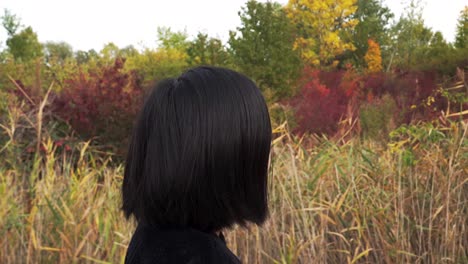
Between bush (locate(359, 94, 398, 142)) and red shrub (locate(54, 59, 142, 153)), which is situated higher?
red shrub (locate(54, 59, 142, 153))

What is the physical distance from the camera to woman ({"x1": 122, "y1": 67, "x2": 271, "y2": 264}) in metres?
1.21

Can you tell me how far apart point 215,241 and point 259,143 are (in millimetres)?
218

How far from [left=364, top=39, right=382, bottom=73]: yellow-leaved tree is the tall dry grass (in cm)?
2562

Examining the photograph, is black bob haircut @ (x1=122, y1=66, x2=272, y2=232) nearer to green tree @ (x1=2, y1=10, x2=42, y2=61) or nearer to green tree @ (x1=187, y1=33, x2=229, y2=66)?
green tree @ (x1=187, y1=33, x2=229, y2=66)

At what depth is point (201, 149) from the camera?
3.96 ft

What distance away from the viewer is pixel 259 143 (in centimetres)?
126

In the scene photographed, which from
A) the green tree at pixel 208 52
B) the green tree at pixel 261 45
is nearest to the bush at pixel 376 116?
the green tree at pixel 261 45

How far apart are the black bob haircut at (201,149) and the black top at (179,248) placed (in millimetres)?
35

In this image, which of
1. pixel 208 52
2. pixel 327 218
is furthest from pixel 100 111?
pixel 208 52

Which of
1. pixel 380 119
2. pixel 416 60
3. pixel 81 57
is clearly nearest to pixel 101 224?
pixel 380 119

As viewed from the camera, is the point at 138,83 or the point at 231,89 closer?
the point at 231,89

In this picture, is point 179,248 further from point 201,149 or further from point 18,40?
point 18,40

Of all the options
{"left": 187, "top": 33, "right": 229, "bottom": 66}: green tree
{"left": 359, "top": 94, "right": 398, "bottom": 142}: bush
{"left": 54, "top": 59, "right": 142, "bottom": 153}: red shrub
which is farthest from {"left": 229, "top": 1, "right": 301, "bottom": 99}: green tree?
{"left": 54, "top": 59, "right": 142, "bottom": 153}: red shrub

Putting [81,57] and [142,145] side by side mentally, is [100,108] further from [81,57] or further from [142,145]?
[81,57]
